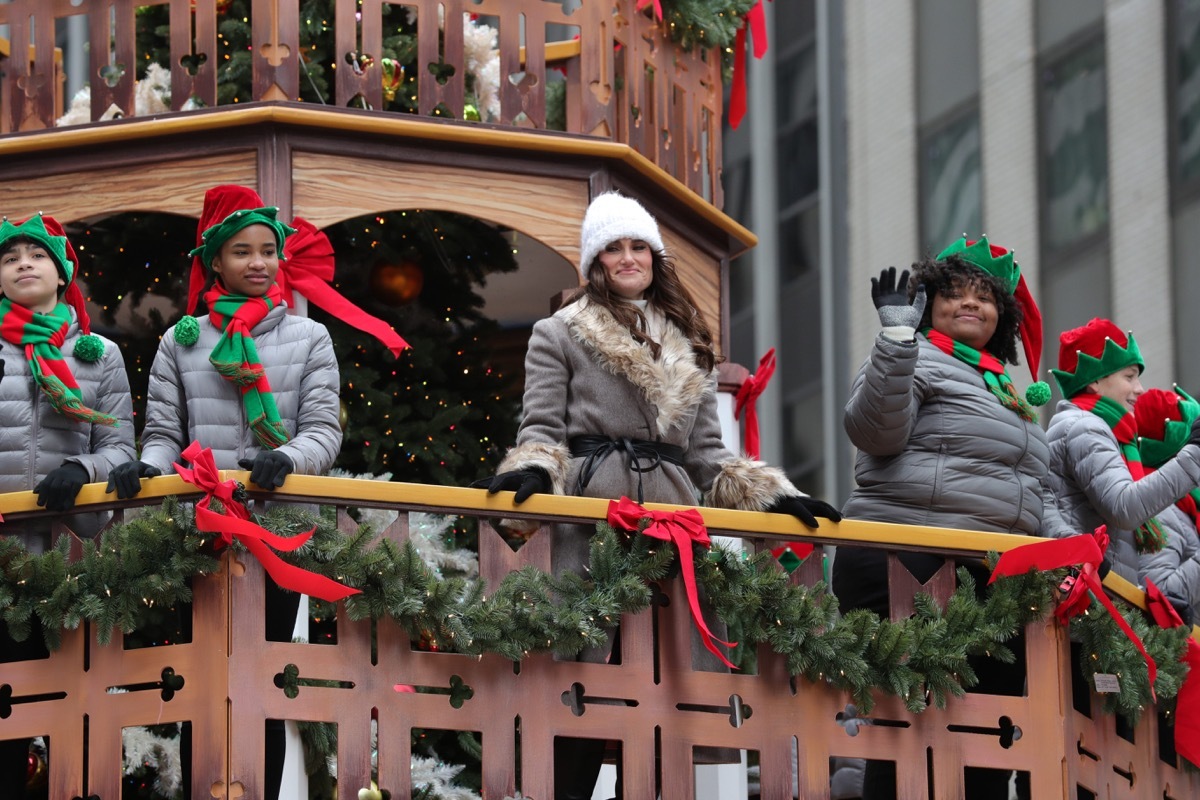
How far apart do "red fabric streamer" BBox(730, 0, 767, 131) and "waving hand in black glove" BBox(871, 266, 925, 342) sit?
3.55 m

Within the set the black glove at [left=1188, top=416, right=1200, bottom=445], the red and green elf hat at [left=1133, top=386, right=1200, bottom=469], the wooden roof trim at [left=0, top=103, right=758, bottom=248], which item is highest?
the wooden roof trim at [left=0, top=103, right=758, bottom=248]

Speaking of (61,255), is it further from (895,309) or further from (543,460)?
(895,309)

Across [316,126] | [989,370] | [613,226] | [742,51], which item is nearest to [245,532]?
[613,226]

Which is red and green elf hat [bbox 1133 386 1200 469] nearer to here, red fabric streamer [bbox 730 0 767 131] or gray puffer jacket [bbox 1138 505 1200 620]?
gray puffer jacket [bbox 1138 505 1200 620]

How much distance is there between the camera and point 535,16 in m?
10.8

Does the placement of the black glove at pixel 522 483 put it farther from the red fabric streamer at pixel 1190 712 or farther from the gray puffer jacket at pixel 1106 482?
the red fabric streamer at pixel 1190 712

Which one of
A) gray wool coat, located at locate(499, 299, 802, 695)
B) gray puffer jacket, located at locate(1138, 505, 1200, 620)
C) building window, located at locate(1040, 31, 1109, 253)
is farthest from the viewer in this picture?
building window, located at locate(1040, 31, 1109, 253)

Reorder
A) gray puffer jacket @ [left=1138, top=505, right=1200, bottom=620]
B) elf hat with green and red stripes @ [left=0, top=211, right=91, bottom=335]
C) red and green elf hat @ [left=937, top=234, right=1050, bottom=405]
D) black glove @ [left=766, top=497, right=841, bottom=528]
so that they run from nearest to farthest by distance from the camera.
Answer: black glove @ [left=766, top=497, right=841, bottom=528]
elf hat with green and red stripes @ [left=0, top=211, right=91, bottom=335]
red and green elf hat @ [left=937, top=234, right=1050, bottom=405]
gray puffer jacket @ [left=1138, top=505, right=1200, bottom=620]

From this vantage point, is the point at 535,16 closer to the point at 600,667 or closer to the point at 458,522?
the point at 458,522

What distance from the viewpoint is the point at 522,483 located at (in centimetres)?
793

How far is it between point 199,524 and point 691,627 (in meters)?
1.73

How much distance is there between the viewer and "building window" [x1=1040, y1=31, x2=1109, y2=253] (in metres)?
21.5

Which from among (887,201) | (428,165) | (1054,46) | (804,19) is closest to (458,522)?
(428,165)

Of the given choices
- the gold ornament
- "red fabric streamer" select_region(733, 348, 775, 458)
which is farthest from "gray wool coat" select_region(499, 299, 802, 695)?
the gold ornament
